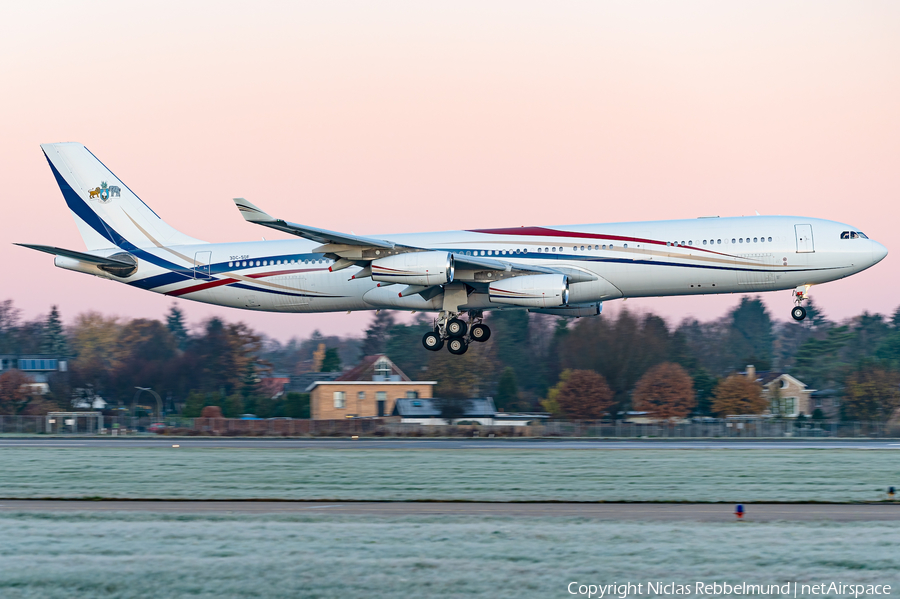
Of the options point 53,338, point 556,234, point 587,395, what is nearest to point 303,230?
point 556,234

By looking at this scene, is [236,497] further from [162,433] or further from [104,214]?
[162,433]

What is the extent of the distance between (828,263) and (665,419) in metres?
36.8

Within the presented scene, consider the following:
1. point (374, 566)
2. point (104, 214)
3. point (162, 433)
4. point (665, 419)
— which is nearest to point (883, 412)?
point (665, 419)

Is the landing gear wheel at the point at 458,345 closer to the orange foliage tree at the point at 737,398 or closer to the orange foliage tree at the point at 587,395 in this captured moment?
Answer: the orange foliage tree at the point at 587,395

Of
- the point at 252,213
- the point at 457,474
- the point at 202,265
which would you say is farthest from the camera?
the point at 202,265

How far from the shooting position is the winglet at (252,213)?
35094 millimetres

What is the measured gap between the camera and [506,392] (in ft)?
275

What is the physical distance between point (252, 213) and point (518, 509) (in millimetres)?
18287

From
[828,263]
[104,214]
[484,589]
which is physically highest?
[104,214]

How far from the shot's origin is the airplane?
37.1m

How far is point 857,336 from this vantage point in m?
112

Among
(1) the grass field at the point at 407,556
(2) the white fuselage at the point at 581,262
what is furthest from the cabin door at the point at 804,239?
(1) the grass field at the point at 407,556

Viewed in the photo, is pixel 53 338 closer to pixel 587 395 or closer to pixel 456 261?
pixel 587 395

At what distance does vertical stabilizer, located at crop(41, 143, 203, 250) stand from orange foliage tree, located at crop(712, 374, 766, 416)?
47.2 metres
